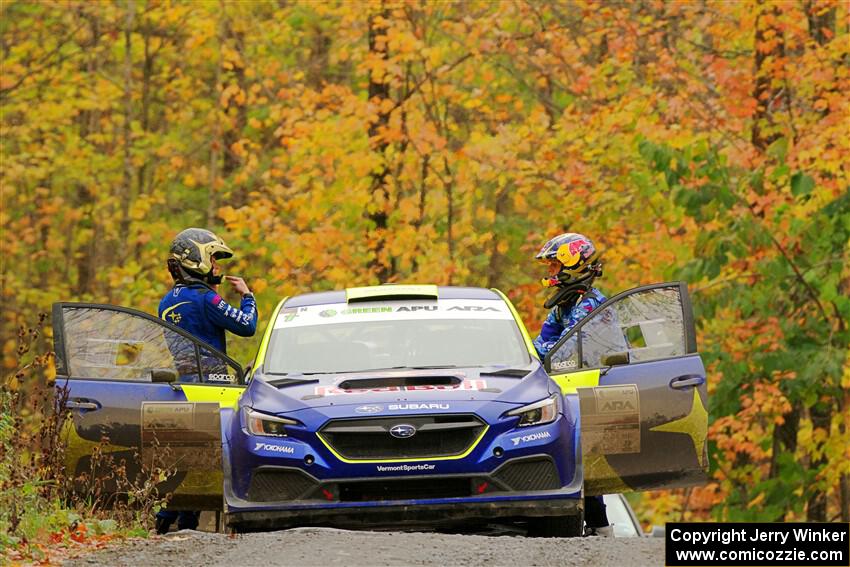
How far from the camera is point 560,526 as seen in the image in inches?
366

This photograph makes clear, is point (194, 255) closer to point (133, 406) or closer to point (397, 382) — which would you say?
point (133, 406)

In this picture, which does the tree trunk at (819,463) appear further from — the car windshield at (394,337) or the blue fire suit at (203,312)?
the blue fire suit at (203,312)

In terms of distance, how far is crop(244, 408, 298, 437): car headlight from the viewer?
897 centimetres

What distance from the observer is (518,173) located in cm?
2244

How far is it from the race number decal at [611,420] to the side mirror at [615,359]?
18cm

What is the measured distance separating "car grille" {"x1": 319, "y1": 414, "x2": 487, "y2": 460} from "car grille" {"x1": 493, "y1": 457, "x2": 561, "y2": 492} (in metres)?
0.26

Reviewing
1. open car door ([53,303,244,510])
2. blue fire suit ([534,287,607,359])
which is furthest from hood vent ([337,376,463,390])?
blue fire suit ([534,287,607,359])

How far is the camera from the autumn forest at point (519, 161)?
18312 mm

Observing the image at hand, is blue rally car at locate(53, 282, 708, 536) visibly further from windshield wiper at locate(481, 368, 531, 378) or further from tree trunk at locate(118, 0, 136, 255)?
tree trunk at locate(118, 0, 136, 255)

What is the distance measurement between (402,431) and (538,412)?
81 centimetres

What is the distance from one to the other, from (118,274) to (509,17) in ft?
32.0

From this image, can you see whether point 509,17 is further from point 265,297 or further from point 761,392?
point 761,392

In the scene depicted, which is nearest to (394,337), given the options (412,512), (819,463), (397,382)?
(397,382)

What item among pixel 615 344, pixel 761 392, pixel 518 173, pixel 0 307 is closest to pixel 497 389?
pixel 615 344
